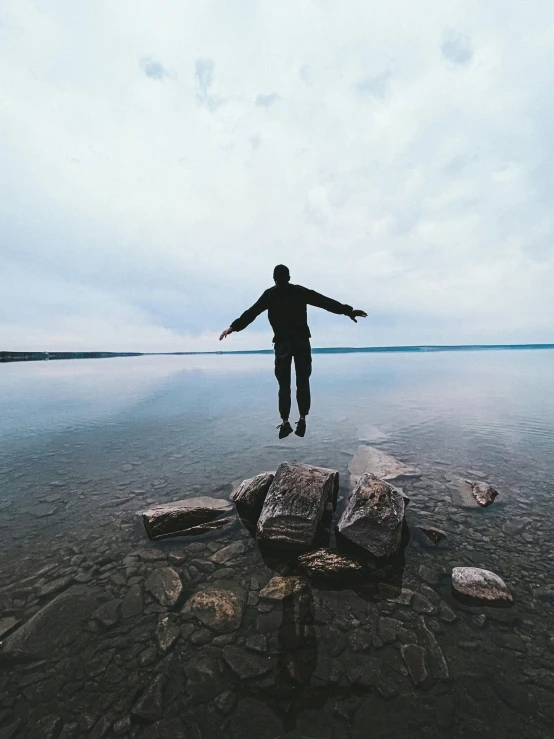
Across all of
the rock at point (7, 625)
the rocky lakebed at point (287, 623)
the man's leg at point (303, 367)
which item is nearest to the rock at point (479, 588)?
the rocky lakebed at point (287, 623)

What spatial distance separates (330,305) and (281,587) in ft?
22.0

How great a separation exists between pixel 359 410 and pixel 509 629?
80.3ft

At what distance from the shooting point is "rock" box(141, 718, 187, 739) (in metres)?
3.71

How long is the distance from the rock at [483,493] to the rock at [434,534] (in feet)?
8.69

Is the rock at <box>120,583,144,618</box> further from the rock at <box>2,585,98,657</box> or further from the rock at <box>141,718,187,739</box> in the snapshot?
the rock at <box>141,718,187,739</box>

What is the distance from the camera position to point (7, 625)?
527cm

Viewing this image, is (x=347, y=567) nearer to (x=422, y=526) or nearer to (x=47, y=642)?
(x=422, y=526)

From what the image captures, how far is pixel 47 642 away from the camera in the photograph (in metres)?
5.00

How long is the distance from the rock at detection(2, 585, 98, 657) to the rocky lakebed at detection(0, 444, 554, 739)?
28 millimetres

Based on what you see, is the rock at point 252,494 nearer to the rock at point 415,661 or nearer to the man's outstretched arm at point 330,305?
the rock at point 415,661

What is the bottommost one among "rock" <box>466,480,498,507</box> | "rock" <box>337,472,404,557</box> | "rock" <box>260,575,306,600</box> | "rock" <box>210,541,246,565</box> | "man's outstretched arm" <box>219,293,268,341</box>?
"rock" <box>466,480,498,507</box>

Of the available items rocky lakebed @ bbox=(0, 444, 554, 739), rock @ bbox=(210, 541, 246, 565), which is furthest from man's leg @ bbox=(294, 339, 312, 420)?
rock @ bbox=(210, 541, 246, 565)

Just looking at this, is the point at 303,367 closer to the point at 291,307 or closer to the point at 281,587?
the point at 291,307

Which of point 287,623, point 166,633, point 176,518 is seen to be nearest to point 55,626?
point 166,633
